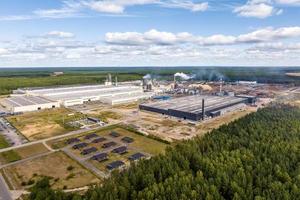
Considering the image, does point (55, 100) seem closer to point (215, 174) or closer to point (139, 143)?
point (139, 143)

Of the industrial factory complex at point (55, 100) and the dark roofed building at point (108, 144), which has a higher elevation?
the industrial factory complex at point (55, 100)

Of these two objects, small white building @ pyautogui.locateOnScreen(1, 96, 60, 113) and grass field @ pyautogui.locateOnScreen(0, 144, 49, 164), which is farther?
small white building @ pyautogui.locateOnScreen(1, 96, 60, 113)

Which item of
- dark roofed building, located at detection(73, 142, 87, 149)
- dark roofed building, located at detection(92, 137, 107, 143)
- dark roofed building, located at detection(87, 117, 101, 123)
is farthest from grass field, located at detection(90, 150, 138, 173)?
dark roofed building, located at detection(87, 117, 101, 123)

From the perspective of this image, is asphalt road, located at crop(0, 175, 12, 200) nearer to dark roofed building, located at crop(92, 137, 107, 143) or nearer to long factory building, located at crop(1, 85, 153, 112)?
dark roofed building, located at crop(92, 137, 107, 143)

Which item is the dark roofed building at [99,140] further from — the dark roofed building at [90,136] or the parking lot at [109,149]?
the dark roofed building at [90,136]

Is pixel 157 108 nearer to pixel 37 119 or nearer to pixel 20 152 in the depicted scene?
pixel 37 119

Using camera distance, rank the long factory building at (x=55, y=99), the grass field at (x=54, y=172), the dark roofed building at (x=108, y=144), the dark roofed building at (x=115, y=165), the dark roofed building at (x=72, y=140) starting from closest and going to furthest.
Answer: the grass field at (x=54, y=172)
the dark roofed building at (x=115, y=165)
the dark roofed building at (x=108, y=144)
the dark roofed building at (x=72, y=140)
the long factory building at (x=55, y=99)

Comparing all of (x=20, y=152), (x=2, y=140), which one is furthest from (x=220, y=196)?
(x=2, y=140)

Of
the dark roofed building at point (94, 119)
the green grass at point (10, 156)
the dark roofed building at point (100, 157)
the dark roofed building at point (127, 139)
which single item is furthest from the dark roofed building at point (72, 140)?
the dark roofed building at point (94, 119)
